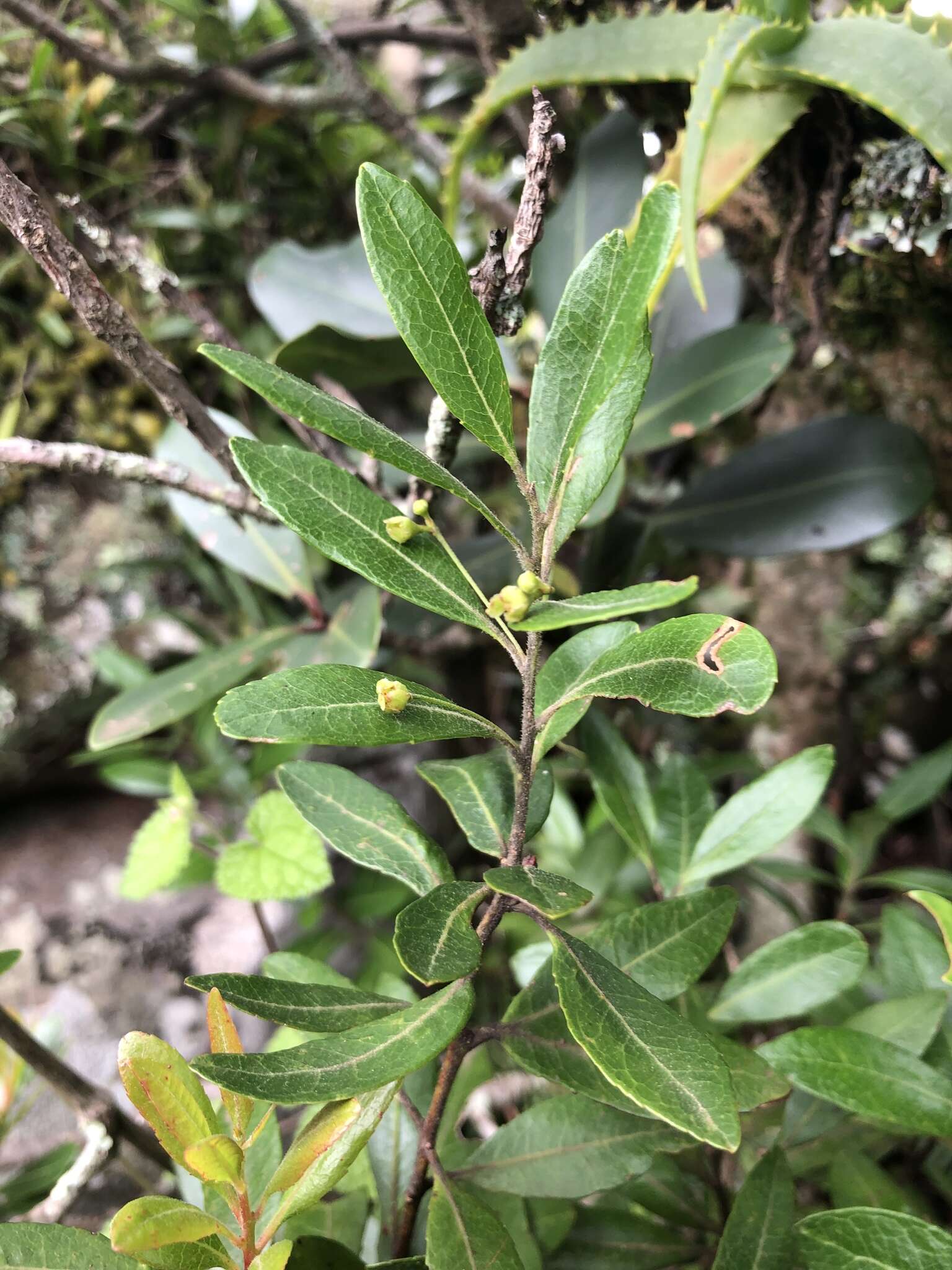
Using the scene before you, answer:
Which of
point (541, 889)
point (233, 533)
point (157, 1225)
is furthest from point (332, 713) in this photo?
point (233, 533)

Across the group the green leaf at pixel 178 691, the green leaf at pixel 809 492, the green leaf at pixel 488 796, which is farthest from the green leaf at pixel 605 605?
the green leaf at pixel 809 492

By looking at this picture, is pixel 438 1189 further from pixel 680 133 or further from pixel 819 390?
pixel 819 390

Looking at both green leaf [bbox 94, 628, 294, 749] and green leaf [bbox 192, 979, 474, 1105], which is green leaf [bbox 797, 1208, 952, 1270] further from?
green leaf [bbox 94, 628, 294, 749]

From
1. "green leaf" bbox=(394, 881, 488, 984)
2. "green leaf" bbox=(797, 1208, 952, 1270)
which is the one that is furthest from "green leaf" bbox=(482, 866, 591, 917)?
"green leaf" bbox=(797, 1208, 952, 1270)

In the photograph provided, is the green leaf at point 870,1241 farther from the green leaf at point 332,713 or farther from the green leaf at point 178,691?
the green leaf at point 178,691

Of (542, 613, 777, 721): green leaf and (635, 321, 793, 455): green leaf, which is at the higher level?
(542, 613, 777, 721): green leaf

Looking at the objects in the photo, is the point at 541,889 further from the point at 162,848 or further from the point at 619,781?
the point at 162,848

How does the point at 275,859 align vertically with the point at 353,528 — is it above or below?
below

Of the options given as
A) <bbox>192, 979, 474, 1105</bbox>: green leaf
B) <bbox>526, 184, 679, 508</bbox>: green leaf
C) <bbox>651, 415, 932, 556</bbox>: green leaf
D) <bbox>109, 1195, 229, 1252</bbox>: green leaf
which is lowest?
<bbox>651, 415, 932, 556</bbox>: green leaf
